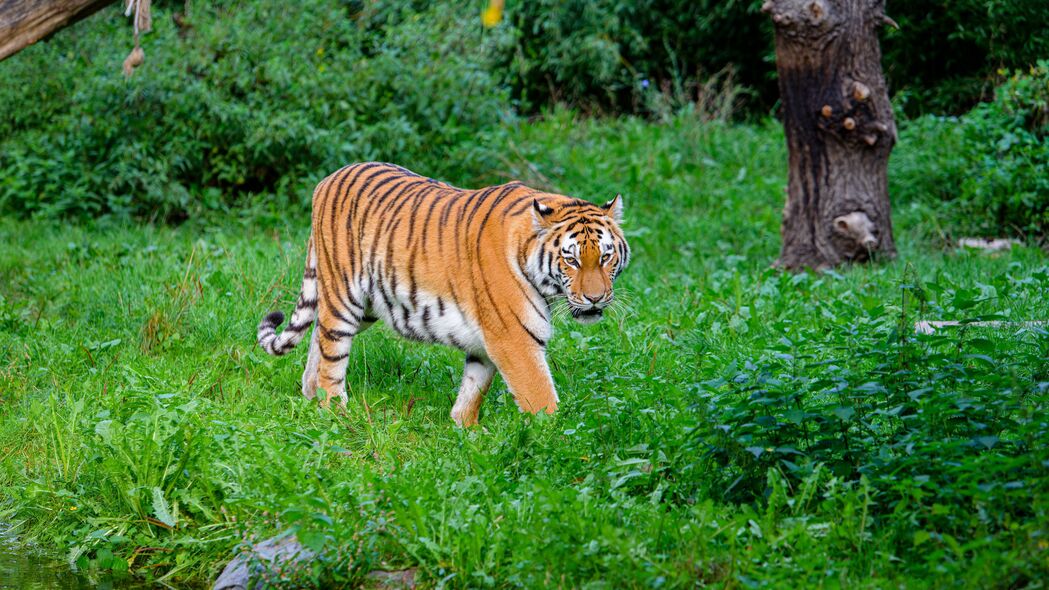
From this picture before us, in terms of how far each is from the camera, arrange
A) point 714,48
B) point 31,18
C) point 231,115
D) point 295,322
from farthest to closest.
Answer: point 714,48, point 231,115, point 31,18, point 295,322

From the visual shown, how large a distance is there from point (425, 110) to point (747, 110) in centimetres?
551

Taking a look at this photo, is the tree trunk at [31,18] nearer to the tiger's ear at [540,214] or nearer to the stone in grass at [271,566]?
the tiger's ear at [540,214]

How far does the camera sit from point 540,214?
16.6 feet

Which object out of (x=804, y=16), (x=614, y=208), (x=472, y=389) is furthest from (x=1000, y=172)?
(x=472, y=389)

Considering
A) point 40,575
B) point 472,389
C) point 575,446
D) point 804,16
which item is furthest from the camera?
point 804,16

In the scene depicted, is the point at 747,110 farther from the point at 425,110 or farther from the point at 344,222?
the point at 344,222

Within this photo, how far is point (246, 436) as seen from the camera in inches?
185

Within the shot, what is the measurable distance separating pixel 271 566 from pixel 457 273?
184cm

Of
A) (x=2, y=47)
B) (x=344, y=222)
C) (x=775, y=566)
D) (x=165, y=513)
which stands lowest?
(x=165, y=513)

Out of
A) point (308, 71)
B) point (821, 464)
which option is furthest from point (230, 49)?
point (821, 464)

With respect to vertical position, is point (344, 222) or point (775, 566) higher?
point (344, 222)

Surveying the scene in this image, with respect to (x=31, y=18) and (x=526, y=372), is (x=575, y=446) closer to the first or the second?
(x=526, y=372)

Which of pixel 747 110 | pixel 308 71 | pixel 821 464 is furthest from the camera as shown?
pixel 747 110

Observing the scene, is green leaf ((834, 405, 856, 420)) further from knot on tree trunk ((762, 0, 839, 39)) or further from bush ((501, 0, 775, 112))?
bush ((501, 0, 775, 112))
